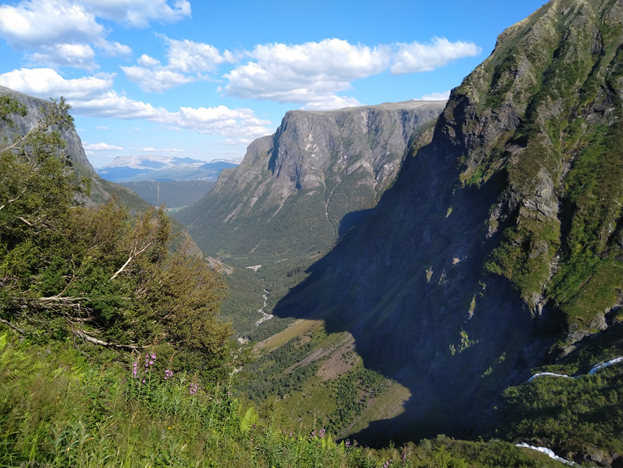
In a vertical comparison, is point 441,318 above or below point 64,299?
below

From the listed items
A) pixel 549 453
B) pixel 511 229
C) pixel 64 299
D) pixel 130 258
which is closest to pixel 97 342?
pixel 64 299

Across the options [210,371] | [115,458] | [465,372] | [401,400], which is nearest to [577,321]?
[465,372]

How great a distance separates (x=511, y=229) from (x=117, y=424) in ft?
262

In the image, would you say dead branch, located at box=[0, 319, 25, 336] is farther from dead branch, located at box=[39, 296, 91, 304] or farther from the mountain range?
the mountain range

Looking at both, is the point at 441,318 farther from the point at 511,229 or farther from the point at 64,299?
the point at 64,299

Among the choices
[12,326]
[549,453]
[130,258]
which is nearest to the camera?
[12,326]

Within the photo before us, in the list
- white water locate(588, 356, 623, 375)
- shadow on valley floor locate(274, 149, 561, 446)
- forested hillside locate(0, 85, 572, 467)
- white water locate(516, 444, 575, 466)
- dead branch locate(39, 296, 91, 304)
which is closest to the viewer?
forested hillside locate(0, 85, 572, 467)

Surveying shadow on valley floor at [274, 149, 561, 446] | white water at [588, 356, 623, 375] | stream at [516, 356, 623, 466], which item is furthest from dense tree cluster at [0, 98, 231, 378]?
shadow on valley floor at [274, 149, 561, 446]

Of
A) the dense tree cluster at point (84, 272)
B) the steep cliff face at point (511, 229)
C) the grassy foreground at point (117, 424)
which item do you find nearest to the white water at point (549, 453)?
the steep cliff face at point (511, 229)

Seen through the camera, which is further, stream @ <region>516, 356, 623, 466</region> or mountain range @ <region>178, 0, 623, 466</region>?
mountain range @ <region>178, 0, 623, 466</region>

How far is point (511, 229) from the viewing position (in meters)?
73.0

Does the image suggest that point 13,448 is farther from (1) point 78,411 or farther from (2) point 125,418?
(2) point 125,418

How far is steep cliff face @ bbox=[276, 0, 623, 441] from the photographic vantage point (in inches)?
2445

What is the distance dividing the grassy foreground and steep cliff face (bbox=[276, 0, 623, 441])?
59637 millimetres
